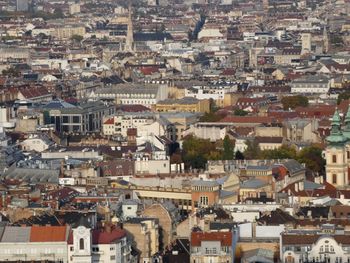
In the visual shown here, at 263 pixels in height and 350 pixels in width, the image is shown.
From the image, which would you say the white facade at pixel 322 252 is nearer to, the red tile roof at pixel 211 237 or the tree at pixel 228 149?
the red tile roof at pixel 211 237

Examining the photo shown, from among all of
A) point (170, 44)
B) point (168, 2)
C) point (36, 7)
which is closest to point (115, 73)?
point (170, 44)

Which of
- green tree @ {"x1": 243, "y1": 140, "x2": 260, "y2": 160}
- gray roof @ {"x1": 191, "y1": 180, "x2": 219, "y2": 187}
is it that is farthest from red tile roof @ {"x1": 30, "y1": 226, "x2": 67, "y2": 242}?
green tree @ {"x1": 243, "y1": 140, "x2": 260, "y2": 160}

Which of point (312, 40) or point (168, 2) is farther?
point (168, 2)

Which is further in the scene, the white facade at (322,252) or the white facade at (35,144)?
the white facade at (35,144)

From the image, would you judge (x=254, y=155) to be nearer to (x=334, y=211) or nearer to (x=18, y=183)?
(x=18, y=183)

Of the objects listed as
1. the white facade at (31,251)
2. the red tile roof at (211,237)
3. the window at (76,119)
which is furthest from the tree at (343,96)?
the white facade at (31,251)

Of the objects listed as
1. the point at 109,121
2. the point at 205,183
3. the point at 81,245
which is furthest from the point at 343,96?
the point at 81,245

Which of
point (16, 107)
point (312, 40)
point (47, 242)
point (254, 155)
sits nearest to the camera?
point (47, 242)
